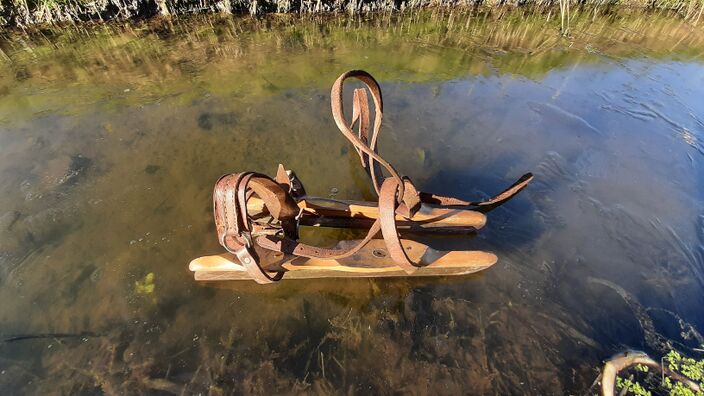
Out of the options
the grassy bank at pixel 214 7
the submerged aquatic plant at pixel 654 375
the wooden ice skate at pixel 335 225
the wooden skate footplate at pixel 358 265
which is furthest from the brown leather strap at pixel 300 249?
the grassy bank at pixel 214 7

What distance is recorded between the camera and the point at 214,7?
9.55 m

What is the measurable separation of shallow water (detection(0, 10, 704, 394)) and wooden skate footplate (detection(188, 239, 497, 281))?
0.56ft

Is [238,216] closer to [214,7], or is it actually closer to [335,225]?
A: [335,225]

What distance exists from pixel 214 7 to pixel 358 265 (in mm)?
9432

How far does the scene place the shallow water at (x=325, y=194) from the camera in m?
3.03

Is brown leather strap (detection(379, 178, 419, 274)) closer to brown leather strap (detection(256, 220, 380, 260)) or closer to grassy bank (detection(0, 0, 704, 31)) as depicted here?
brown leather strap (detection(256, 220, 380, 260))

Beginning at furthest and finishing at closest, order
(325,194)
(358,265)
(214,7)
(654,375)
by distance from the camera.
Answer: (214,7) → (325,194) → (358,265) → (654,375)

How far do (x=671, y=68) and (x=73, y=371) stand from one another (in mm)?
12151

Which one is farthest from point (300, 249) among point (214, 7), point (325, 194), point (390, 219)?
point (214, 7)

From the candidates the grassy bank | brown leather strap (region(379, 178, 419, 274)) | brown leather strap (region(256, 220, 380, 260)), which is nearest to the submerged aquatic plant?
brown leather strap (region(379, 178, 419, 274))

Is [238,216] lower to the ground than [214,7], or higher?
lower

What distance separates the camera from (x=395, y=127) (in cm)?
568

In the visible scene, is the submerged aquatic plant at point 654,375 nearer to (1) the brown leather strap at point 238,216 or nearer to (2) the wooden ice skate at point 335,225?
(2) the wooden ice skate at point 335,225

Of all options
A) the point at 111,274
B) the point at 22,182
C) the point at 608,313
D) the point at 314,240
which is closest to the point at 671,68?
the point at 608,313
